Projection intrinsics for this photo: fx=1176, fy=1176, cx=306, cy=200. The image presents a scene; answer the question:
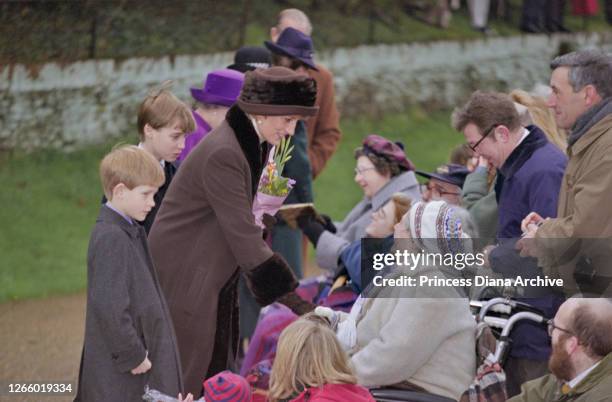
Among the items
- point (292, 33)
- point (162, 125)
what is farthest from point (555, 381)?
point (292, 33)

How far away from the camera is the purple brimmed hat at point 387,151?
6.81 meters

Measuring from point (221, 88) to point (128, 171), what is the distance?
5.94 ft

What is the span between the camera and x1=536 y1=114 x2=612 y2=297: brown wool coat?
4.86 m

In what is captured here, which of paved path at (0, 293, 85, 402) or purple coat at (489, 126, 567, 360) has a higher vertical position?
purple coat at (489, 126, 567, 360)

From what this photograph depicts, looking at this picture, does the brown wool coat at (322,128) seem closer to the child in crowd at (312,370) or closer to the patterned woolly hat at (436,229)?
the patterned woolly hat at (436,229)

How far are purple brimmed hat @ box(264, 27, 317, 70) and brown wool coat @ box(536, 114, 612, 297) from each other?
9.69ft

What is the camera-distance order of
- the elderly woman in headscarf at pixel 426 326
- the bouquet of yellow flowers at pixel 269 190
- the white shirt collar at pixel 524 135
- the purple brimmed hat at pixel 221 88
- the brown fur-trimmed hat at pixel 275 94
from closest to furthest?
1. the elderly woman in headscarf at pixel 426 326
2. the brown fur-trimmed hat at pixel 275 94
3. the bouquet of yellow flowers at pixel 269 190
4. the white shirt collar at pixel 524 135
5. the purple brimmed hat at pixel 221 88

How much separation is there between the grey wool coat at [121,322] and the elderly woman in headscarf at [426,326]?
863mm

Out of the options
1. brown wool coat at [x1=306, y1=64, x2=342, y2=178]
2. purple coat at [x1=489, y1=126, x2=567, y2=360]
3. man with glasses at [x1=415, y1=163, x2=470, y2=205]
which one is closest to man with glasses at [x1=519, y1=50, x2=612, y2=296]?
purple coat at [x1=489, y1=126, x2=567, y2=360]

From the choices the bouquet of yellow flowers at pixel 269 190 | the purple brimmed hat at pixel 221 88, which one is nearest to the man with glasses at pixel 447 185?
the purple brimmed hat at pixel 221 88

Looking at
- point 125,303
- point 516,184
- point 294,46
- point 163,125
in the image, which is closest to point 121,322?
point 125,303

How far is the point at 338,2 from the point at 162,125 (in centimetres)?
885

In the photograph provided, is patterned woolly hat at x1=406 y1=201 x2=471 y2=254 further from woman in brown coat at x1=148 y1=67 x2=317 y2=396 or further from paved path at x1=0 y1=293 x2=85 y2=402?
paved path at x1=0 y1=293 x2=85 y2=402

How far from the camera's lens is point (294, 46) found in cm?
777
